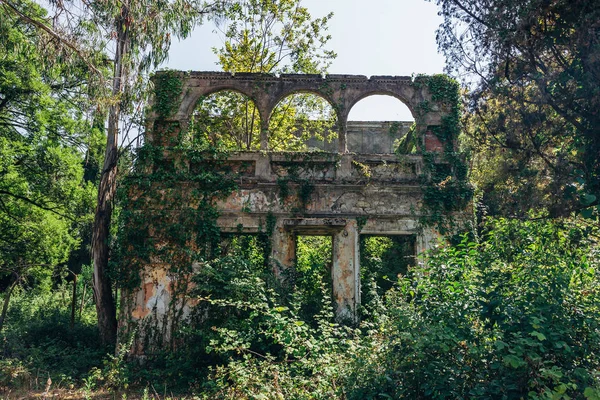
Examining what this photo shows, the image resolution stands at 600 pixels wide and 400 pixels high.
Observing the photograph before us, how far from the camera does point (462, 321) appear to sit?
235 inches

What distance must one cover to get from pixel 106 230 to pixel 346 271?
5.66m

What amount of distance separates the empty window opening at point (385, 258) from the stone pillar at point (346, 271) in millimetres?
2127

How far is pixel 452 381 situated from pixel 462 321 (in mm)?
703

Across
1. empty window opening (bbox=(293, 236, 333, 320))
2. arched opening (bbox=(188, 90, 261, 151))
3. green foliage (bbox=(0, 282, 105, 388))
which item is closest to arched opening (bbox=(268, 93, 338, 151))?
arched opening (bbox=(188, 90, 261, 151))

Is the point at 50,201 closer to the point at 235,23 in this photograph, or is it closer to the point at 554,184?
the point at 235,23

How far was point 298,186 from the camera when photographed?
10.7 meters

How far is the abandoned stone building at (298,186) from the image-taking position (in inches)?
406

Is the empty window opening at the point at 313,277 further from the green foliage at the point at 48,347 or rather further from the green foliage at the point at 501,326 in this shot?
the green foliage at the point at 48,347

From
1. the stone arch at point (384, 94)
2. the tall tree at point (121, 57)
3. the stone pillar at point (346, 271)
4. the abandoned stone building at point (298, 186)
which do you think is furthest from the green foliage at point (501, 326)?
the tall tree at point (121, 57)

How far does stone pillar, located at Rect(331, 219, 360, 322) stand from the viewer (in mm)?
10234

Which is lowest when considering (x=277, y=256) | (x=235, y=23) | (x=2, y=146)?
(x=277, y=256)

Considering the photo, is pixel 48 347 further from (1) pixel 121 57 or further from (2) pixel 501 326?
(2) pixel 501 326

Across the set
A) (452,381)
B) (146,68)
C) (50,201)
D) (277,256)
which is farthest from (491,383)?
(50,201)

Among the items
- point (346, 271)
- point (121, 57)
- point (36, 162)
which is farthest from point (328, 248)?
point (36, 162)
